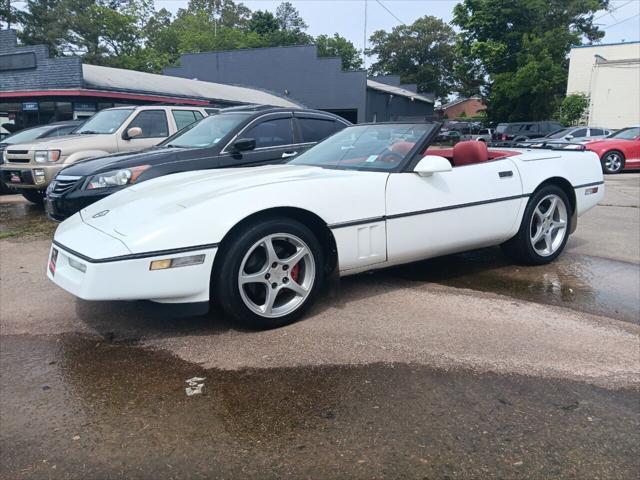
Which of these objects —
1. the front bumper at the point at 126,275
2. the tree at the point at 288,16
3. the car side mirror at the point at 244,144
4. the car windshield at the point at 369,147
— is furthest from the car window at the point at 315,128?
the tree at the point at 288,16

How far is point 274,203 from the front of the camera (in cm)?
346

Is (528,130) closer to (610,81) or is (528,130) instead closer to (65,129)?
(610,81)

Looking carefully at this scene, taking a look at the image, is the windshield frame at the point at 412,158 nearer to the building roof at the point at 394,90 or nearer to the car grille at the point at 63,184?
the car grille at the point at 63,184

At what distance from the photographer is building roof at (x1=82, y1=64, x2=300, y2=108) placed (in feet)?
61.6

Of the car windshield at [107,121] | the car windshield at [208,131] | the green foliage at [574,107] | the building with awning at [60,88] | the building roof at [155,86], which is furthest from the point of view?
the green foliage at [574,107]

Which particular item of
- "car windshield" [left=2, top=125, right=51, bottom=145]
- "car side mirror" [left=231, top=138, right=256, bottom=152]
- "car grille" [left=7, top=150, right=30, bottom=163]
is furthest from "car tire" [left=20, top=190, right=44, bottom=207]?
"car side mirror" [left=231, top=138, right=256, bottom=152]

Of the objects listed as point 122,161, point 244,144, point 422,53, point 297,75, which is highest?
point 422,53

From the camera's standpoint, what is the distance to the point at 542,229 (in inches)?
200

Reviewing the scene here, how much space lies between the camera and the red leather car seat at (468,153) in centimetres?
482

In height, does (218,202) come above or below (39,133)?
below

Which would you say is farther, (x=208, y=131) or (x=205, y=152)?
(x=208, y=131)

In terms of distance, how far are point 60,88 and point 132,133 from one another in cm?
1193

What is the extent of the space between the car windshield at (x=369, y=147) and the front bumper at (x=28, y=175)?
542 centimetres

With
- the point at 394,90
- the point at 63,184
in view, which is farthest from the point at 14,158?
the point at 394,90
